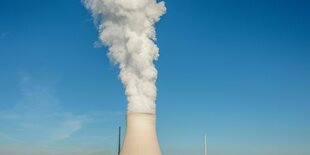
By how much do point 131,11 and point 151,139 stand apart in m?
9.10

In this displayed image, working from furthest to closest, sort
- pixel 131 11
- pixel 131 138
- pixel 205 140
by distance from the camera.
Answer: pixel 205 140, pixel 131 11, pixel 131 138

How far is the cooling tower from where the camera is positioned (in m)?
29.2

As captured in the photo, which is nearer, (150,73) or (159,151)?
(159,151)

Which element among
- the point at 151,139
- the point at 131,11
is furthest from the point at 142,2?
the point at 151,139

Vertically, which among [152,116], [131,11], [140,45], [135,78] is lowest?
[152,116]

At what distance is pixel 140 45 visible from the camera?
33625mm

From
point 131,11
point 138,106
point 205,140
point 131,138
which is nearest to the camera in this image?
point 131,138

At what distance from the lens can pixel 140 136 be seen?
29.4 metres

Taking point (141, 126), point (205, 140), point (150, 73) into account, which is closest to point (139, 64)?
point (150, 73)

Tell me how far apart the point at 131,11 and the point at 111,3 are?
149cm

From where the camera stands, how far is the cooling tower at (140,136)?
96.0 ft

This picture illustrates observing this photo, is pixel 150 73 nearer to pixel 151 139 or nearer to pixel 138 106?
pixel 138 106

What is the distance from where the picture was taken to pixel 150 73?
33.2 metres

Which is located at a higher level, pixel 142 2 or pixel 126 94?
pixel 142 2
